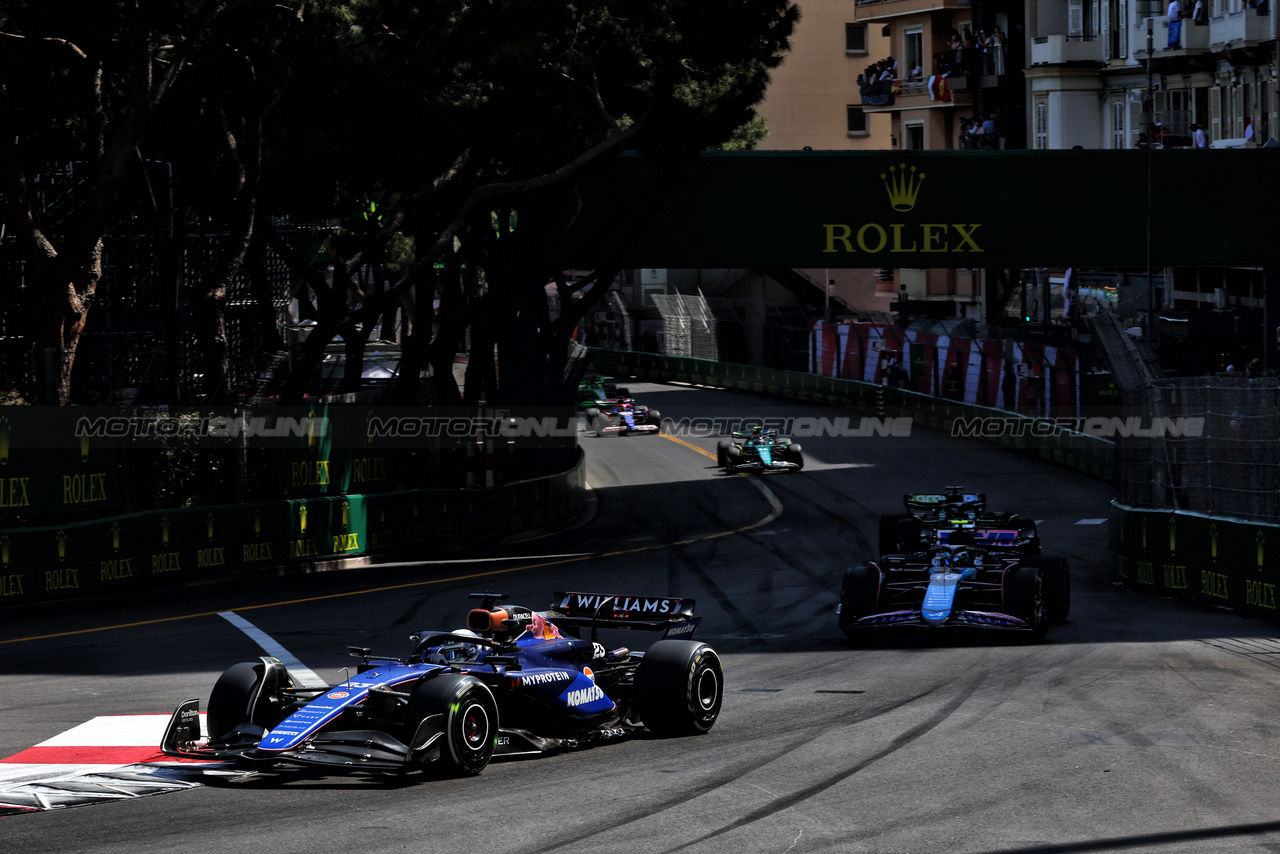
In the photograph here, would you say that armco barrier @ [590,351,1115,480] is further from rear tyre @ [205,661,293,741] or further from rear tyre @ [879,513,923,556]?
rear tyre @ [205,661,293,741]

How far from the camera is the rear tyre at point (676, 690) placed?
39.6 feet

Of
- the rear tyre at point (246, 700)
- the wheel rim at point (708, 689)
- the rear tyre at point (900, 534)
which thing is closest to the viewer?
the rear tyre at point (246, 700)

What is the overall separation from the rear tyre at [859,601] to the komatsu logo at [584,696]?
5740mm

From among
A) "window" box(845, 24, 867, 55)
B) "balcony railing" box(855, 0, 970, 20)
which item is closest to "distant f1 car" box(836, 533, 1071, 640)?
"balcony railing" box(855, 0, 970, 20)

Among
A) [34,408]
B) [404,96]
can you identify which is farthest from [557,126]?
[34,408]

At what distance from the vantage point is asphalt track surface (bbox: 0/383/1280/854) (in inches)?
361

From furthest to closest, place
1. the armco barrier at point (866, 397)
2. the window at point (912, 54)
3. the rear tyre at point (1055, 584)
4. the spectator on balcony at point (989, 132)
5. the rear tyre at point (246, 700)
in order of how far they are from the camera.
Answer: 1. the window at point (912, 54)
2. the spectator on balcony at point (989, 132)
3. the armco barrier at point (866, 397)
4. the rear tyre at point (1055, 584)
5. the rear tyre at point (246, 700)

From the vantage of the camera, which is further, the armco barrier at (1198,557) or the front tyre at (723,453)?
the front tyre at (723,453)

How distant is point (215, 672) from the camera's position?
1577 centimetres

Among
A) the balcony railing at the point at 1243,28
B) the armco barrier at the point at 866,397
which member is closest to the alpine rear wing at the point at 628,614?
the armco barrier at the point at 866,397

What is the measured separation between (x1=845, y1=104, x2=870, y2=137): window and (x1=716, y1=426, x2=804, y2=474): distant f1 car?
156ft

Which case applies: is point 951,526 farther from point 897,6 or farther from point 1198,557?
point 897,6

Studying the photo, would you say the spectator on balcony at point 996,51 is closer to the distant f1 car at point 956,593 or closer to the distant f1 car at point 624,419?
the distant f1 car at point 624,419

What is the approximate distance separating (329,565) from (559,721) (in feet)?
48.4
